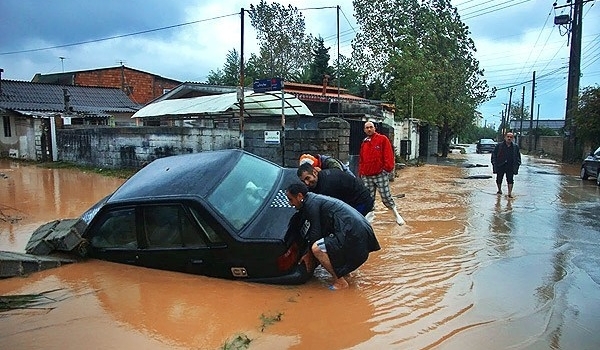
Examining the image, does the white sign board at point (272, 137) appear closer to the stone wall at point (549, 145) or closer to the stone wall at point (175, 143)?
the stone wall at point (175, 143)

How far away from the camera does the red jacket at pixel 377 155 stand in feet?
23.8

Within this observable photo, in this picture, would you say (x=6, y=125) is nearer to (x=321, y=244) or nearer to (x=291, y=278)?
(x=291, y=278)

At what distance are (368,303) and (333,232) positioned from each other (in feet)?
2.37

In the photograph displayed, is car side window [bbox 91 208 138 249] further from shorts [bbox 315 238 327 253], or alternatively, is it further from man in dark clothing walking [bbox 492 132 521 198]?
man in dark clothing walking [bbox 492 132 521 198]

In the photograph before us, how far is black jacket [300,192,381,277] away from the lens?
13.9ft

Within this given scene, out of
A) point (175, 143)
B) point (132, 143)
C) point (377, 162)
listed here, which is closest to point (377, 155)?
point (377, 162)

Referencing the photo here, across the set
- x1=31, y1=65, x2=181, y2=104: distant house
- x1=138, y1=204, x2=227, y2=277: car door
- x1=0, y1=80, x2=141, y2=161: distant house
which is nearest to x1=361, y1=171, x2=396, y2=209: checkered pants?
x1=138, y1=204, x2=227, y2=277: car door

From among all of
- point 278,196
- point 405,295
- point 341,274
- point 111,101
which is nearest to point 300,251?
point 341,274

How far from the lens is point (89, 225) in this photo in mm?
4824

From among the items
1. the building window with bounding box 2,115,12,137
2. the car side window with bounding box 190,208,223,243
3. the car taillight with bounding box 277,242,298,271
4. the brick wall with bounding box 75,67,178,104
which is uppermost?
the brick wall with bounding box 75,67,178,104

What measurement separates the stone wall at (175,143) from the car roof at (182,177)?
4.39 m

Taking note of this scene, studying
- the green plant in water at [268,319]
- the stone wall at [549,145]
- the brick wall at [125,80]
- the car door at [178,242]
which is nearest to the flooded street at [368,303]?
the green plant in water at [268,319]

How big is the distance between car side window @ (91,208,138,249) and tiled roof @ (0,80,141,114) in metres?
21.9

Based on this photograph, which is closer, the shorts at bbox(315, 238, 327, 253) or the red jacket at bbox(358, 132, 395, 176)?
the shorts at bbox(315, 238, 327, 253)
